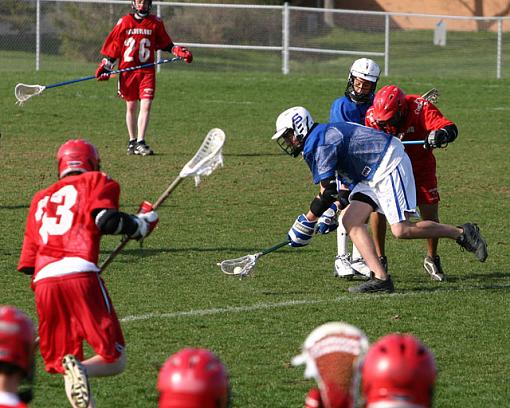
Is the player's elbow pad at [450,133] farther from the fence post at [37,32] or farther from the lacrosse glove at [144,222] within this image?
the fence post at [37,32]

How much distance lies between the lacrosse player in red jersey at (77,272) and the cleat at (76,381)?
0.21 m

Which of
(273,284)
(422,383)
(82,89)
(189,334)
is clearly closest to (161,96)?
(82,89)

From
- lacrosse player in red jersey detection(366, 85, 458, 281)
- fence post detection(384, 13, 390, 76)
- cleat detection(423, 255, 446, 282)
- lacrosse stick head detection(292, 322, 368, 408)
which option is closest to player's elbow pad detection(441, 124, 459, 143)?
lacrosse player in red jersey detection(366, 85, 458, 281)

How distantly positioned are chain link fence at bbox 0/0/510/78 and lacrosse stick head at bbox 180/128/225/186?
1673cm

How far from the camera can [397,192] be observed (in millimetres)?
8539

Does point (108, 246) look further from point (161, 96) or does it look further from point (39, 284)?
point (161, 96)

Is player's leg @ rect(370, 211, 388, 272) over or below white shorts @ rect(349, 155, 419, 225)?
below

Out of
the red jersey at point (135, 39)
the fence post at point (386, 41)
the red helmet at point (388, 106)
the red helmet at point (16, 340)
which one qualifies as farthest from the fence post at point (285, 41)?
the red helmet at point (16, 340)

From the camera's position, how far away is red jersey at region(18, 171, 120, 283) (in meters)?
5.65

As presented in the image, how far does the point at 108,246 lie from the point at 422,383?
24.1 feet

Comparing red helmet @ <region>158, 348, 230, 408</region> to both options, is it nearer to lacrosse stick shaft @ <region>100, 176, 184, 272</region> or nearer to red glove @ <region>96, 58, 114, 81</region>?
lacrosse stick shaft @ <region>100, 176, 184, 272</region>

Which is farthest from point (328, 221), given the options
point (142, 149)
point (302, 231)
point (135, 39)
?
point (135, 39)

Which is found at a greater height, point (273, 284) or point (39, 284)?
point (39, 284)

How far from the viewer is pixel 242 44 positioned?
86.0 ft
